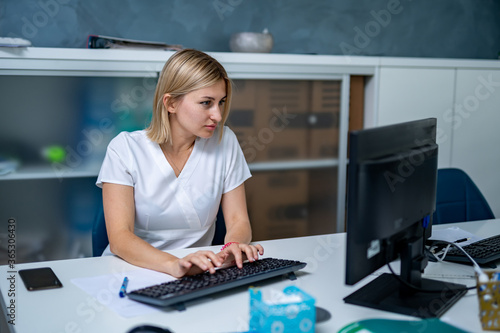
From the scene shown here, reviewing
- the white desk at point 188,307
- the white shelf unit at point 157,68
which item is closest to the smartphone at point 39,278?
the white desk at point 188,307

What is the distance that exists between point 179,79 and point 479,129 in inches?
85.2

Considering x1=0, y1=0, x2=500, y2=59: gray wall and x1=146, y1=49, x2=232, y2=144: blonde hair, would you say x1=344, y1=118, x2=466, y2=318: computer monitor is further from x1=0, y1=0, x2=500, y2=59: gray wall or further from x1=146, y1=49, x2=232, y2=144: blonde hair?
x1=0, y1=0, x2=500, y2=59: gray wall

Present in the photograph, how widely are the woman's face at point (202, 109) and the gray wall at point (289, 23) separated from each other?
3.72 ft

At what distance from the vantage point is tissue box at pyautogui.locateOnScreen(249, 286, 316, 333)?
3.35 ft

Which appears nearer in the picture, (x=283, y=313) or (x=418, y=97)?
(x=283, y=313)

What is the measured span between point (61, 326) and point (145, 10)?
2069 millimetres

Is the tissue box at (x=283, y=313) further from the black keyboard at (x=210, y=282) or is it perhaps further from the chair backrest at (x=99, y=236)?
the chair backrest at (x=99, y=236)

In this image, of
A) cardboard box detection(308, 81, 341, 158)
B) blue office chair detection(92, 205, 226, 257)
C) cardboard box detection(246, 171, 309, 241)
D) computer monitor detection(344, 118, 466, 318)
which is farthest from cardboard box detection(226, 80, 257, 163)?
computer monitor detection(344, 118, 466, 318)

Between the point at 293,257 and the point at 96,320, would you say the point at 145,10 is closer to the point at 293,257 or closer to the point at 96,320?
the point at 293,257

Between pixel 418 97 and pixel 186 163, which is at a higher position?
pixel 418 97

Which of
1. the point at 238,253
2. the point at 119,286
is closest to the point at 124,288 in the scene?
the point at 119,286

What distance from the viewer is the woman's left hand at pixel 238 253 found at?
147 cm

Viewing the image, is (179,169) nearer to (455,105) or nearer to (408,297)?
(408,297)

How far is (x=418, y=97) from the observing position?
309cm
